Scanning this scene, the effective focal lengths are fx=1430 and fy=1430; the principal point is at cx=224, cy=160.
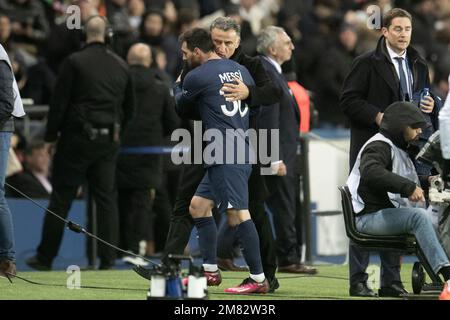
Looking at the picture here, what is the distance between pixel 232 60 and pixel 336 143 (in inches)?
232

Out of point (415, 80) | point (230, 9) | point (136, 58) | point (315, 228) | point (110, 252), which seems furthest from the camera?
point (230, 9)

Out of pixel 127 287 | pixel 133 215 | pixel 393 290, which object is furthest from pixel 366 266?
pixel 133 215

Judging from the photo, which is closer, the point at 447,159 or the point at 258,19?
the point at 447,159

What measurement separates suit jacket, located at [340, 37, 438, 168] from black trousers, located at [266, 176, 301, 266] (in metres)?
2.36

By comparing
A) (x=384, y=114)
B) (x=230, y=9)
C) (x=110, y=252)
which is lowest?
(x=110, y=252)

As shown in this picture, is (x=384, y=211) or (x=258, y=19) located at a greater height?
(x=258, y=19)

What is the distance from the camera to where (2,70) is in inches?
442

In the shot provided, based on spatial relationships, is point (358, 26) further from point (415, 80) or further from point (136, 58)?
point (415, 80)

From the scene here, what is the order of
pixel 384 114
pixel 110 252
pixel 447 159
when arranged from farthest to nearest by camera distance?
pixel 110 252
pixel 384 114
pixel 447 159

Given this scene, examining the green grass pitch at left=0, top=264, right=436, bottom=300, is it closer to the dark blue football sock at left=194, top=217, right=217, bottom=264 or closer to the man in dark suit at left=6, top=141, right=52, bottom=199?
the dark blue football sock at left=194, top=217, right=217, bottom=264

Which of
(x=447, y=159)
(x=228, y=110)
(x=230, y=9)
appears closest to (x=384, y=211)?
(x=447, y=159)

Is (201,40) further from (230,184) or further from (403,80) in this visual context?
(403,80)

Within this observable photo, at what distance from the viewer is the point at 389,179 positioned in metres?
9.85

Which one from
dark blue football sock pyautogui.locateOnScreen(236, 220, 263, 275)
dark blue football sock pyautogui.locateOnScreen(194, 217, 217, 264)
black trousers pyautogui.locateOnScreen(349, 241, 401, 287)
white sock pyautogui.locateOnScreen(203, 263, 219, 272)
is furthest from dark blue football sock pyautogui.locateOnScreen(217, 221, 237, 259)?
dark blue football sock pyautogui.locateOnScreen(236, 220, 263, 275)
